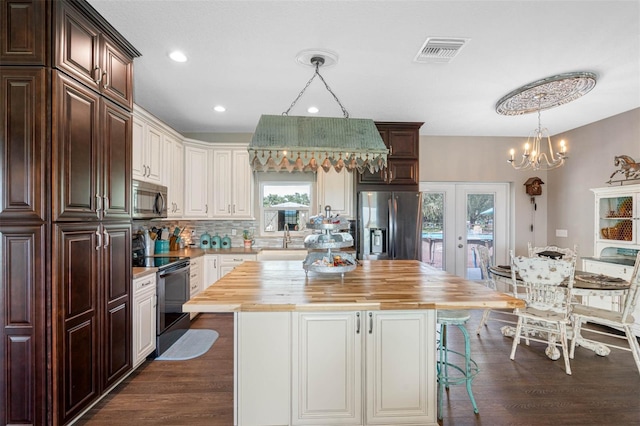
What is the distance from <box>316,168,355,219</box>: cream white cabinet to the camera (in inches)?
182

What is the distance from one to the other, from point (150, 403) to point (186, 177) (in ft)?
9.66

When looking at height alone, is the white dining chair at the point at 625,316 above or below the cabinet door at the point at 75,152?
below

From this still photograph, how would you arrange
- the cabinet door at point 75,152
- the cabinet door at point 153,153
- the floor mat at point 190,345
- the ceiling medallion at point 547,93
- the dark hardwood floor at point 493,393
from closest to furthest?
the cabinet door at point 75,152 < the dark hardwood floor at point 493,393 < the ceiling medallion at point 547,93 < the floor mat at point 190,345 < the cabinet door at point 153,153

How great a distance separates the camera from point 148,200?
340 centimetres

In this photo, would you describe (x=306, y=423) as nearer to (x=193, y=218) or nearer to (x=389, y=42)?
(x=389, y=42)

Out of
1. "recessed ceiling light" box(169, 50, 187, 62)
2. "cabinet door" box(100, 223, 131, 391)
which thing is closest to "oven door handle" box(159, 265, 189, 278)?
"cabinet door" box(100, 223, 131, 391)

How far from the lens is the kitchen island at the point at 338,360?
1.83 meters

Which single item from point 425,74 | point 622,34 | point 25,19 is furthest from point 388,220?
point 25,19

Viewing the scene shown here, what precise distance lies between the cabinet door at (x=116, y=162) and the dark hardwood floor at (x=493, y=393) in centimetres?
144

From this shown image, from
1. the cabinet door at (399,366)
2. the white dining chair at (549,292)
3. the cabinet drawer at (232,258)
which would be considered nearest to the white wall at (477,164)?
the white dining chair at (549,292)

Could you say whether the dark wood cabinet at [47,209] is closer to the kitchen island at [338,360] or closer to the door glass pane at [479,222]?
the kitchen island at [338,360]

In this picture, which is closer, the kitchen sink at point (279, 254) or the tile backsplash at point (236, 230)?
the kitchen sink at point (279, 254)

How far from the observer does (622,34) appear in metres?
2.27

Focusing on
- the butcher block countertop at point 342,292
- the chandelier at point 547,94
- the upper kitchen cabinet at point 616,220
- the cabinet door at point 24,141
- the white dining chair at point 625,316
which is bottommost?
the white dining chair at point 625,316
